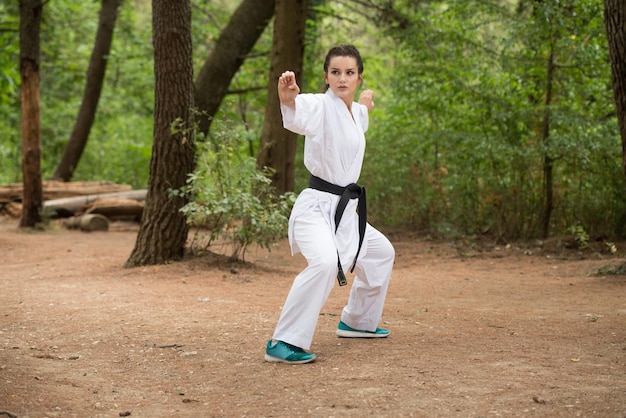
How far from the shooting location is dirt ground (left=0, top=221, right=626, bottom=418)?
3990 mm

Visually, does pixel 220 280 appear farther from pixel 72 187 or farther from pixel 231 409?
pixel 72 187

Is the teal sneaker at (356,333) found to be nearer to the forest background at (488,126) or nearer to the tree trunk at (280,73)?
the forest background at (488,126)

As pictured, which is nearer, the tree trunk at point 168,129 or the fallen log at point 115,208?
the tree trunk at point 168,129

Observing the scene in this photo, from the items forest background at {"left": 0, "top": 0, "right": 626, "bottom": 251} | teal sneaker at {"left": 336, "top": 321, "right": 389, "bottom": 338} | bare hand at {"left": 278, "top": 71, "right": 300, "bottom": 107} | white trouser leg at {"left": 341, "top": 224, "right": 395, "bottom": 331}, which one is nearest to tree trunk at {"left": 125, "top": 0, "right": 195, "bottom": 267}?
forest background at {"left": 0, "top": 0, "right": 626, "bottom": 251}

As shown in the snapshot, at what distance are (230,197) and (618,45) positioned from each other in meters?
4.37

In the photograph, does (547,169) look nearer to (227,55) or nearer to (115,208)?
(227,55)

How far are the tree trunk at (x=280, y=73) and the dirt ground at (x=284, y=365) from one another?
3.55m

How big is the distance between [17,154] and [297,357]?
2281 centimetres

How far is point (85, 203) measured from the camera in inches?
677

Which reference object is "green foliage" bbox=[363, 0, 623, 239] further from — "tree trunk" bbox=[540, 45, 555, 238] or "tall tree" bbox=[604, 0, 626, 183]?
"tall tree" bbox=[604, 0, 626, 183]

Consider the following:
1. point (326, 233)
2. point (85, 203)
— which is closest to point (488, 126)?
point (326, 233)

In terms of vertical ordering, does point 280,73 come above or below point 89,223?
above

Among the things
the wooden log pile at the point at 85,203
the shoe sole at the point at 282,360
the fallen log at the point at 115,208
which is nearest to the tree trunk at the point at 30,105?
the wooden log pile at the point at 85,203

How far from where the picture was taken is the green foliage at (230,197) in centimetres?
895
